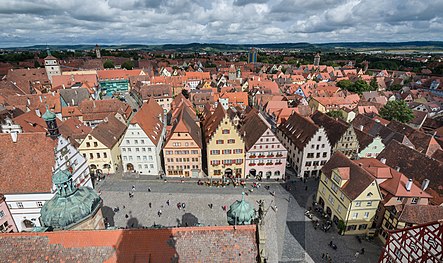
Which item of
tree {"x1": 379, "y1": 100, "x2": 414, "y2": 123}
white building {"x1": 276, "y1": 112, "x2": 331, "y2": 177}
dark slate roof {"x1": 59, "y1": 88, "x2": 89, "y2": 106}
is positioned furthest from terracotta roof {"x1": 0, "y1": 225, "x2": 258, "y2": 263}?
tree {"x1": 379, "y1": 100, "x2": 414, "y2": 123}

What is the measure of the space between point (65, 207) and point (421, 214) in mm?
34134

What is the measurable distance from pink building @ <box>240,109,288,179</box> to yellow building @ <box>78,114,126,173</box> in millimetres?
23964

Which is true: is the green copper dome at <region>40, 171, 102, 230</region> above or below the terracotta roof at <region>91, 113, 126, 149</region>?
above

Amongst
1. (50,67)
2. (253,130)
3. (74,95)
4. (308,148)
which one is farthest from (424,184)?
(50,67)

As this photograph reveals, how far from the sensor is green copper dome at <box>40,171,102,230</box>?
16062mm

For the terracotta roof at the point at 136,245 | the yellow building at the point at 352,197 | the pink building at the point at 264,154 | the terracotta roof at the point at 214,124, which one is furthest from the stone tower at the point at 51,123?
the yellow building at the point at 352,197

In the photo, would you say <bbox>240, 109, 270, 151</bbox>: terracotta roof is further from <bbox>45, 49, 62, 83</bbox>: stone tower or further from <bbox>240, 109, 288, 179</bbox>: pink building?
<bbox>45, 49, 62, 83</bbox>: stone tower

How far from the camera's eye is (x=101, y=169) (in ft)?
143

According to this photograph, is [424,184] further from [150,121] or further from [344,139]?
[150,121]

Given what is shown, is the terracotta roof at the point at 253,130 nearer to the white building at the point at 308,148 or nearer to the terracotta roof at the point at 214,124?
the terracotta roof at the point at 214,124

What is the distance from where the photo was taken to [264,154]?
41.5 m

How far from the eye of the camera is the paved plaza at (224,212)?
28125mm

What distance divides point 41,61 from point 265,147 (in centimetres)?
17594

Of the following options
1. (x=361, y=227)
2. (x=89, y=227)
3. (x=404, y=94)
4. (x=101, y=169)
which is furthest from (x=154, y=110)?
(x=404, y=94)
